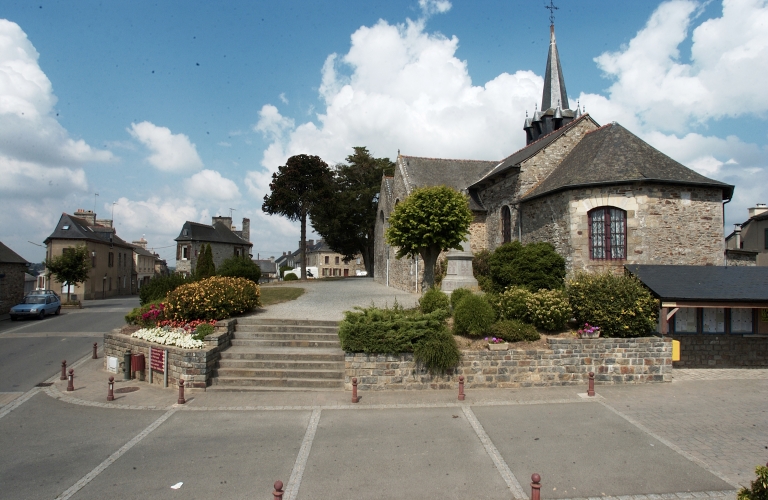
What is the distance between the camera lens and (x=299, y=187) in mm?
36688

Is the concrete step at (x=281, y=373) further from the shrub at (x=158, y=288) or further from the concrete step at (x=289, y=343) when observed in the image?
the shrub at (x=158, y=288)

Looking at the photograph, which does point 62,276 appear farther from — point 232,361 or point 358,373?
point 358,373

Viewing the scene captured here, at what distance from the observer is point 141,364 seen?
1098 centimetres

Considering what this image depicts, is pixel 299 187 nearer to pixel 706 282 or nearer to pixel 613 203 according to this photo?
pixel 613 203

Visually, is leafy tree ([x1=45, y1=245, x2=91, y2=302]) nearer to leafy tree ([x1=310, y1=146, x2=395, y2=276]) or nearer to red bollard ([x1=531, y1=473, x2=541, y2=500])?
leafy tree ([x1=310, y1=146, x2=395, y2=276])

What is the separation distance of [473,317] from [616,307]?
354 centimetres

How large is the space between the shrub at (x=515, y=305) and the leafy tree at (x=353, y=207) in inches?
1058

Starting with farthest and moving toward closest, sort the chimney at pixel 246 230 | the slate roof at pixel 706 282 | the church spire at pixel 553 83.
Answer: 1. the chimney at pixel 246 230
2. the church spire at pixel 553 83
3. the slate roof at pixel 706 282

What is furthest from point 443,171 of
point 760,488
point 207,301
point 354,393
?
point 760,488

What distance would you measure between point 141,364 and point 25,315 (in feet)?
58.1

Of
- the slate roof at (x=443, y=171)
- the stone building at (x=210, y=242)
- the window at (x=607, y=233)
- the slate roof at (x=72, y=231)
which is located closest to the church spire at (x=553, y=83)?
the slate roof at (x=443, y=171)

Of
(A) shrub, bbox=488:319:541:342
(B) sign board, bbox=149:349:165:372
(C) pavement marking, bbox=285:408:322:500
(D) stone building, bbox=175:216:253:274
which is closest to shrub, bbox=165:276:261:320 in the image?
(B) sign board, bbox=149:349:165:372

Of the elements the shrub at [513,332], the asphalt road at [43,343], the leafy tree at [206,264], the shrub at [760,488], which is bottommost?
the asphalt road at [43,343]

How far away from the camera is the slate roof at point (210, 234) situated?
1837 inches
